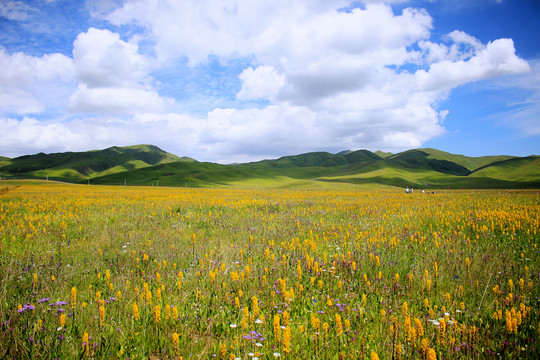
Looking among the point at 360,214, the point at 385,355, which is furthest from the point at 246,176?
the point at 385,355

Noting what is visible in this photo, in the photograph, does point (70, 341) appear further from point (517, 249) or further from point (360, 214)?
point (360, 214)

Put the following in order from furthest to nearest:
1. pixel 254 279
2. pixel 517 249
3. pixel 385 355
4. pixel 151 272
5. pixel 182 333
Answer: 1. pixel 517 249
2. pixel 151 272
3. pixel 254 279
4. pixel 182 333
5. pixel 385 355

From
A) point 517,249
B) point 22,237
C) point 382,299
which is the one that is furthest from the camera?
point 22,237

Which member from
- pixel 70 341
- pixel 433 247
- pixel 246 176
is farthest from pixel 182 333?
pixel 246 176

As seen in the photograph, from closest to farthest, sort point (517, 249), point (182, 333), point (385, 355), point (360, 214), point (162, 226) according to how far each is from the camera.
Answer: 1. point (385, 355)
2. point (182, 333)
3. point (517, 249)
4. point (162, 226)
5. point (360, 214)

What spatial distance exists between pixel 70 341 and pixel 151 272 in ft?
8.28

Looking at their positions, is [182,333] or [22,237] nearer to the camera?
[182,333]

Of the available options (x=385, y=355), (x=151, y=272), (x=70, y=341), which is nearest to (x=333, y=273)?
(x=385, y=355)

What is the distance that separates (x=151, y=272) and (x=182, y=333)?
104 inches

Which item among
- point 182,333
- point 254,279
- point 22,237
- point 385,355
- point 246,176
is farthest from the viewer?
point 246,176

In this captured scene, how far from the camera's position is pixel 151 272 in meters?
5.80

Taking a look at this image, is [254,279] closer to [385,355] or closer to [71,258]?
[385,355]

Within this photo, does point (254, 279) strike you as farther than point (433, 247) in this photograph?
No

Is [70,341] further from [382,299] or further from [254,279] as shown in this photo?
[382,299]
